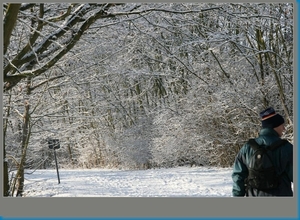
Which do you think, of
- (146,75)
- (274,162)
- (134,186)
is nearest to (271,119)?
(274,162)

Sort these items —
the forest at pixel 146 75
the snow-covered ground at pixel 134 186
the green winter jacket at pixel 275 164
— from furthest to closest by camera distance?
1. the snow-covered ground at pixel 134 186
2. the forest at pixel 146 75
3. the green winter jacket at pixel 275 164

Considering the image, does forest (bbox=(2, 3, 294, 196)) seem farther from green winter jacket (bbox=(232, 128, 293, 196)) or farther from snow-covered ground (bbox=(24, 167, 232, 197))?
green winter jacket (bbox=(232, 128, 293, 196))

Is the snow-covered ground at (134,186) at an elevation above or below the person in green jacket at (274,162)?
below

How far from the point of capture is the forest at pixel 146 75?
4.09m

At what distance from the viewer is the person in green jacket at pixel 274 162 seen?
8.62 ft

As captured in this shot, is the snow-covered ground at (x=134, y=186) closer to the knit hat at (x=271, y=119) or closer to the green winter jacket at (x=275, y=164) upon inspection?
the green winter jacket at (x=275, y=164)

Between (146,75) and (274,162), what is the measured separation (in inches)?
132

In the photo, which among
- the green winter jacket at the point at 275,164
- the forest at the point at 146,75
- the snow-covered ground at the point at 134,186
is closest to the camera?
the green winter jacket at the point at 275,164

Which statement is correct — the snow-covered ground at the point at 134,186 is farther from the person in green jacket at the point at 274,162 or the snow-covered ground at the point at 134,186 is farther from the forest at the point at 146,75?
the person in green jacket at the point at 274,162

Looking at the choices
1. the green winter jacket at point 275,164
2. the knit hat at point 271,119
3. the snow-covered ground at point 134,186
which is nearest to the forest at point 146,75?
the snow-covered ground at point 134,186

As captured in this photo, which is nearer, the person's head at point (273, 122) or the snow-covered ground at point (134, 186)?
the person's head at point (273, 122)

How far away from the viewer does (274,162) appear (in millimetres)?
2641

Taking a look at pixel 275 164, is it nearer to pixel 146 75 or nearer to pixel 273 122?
pixel 273 122

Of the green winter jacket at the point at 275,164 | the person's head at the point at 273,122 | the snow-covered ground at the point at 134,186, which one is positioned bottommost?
the snow-covered ground at the point at 134,186
